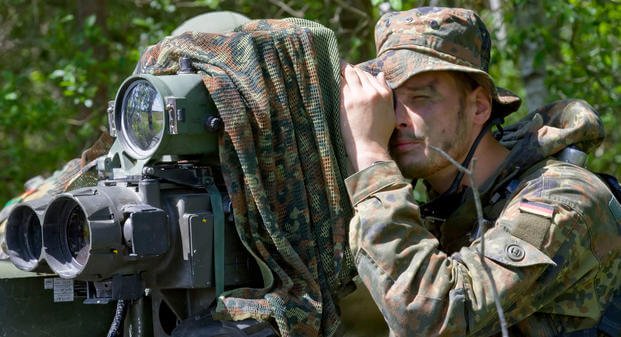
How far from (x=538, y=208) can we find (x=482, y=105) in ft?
1.61

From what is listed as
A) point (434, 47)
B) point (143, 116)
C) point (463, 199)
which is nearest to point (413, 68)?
point (434, 47)

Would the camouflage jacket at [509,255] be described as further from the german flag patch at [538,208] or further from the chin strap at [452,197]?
the chin strap at [452,197]

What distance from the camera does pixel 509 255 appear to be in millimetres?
2355

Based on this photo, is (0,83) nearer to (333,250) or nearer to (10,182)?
(10,182)

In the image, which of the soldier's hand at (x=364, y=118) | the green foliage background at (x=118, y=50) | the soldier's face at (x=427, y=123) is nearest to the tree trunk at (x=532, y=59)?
the green foliage background at (x=118, y=50)

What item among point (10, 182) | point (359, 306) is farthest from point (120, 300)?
point (10, 182)

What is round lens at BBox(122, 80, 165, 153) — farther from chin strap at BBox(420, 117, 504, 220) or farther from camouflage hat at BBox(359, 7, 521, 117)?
chin strap at BBox(420, 117, 504, 220)

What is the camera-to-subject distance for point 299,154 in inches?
96.7

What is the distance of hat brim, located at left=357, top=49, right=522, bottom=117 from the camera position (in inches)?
104

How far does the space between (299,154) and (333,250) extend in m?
0.26

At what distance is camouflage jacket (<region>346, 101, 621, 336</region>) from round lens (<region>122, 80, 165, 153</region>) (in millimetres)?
511

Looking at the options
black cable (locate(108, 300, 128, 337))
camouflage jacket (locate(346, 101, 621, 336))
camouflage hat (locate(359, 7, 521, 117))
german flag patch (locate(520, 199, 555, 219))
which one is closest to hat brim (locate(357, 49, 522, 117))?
camouflage hat (locate(359, 7, 521, 117))

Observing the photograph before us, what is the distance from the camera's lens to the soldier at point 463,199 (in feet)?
7.70

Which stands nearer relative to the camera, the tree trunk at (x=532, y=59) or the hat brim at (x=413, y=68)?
the hat brim at (x=413, y=68)
